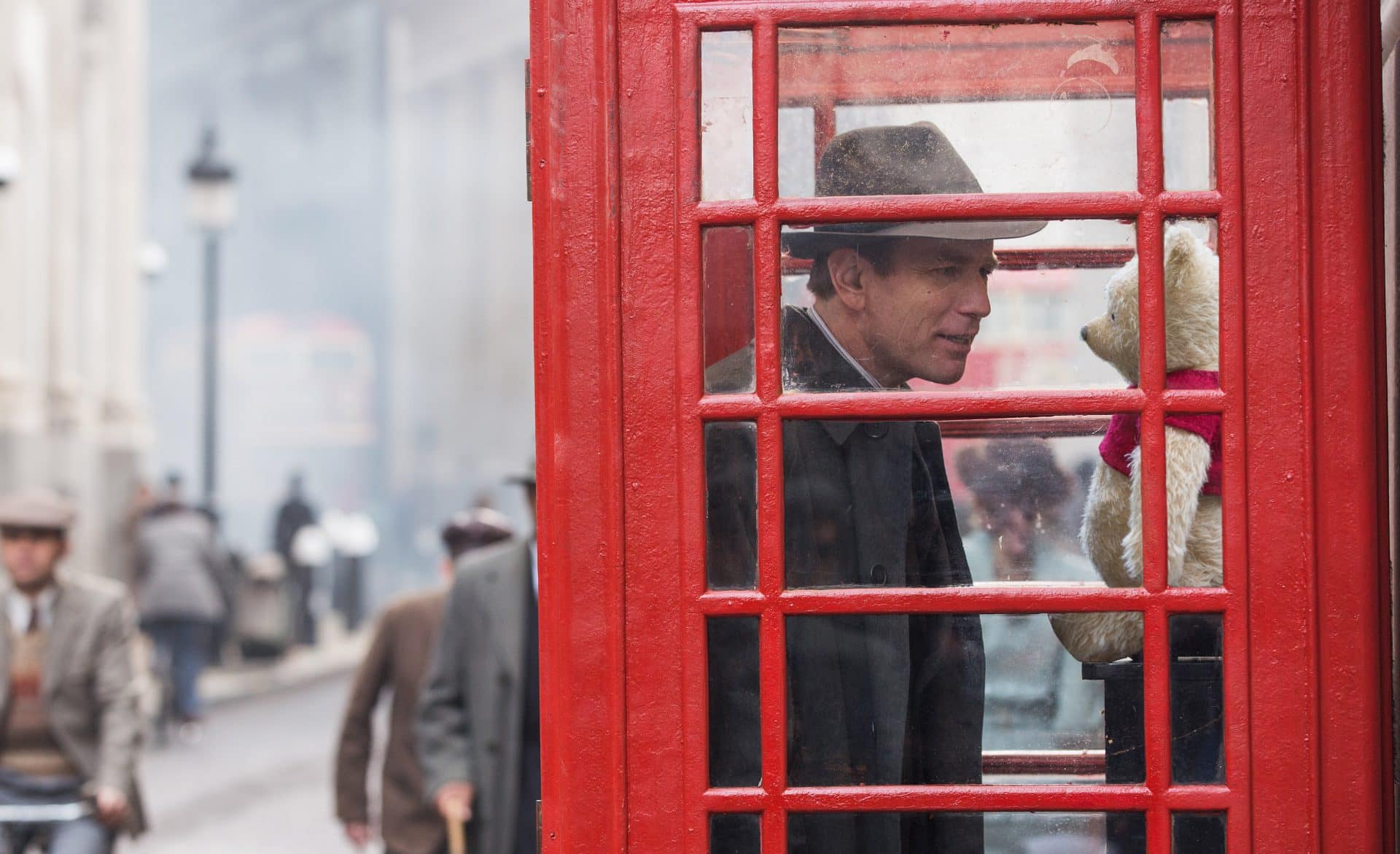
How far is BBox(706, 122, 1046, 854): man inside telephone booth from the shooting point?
7.79 ft

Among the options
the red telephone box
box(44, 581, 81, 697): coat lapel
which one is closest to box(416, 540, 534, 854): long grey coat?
box(44, 581, 81, 697): coat lapel

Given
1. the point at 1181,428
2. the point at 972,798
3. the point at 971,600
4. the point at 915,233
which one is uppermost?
the point at 915,233

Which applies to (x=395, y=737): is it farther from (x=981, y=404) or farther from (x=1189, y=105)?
(x=1189, y=105)

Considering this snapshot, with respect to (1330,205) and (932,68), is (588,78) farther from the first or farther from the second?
(1330,205)

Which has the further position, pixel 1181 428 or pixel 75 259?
pixel 75 259

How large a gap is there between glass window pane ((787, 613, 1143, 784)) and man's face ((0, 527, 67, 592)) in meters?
4.29

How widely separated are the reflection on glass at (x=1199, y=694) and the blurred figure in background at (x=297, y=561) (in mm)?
17715

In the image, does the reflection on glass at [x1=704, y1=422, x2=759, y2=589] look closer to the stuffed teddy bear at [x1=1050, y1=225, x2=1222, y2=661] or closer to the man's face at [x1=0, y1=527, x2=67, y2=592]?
the stuffed teddy bear at [x1=1050, y1=225, x2=1222, y2=661]

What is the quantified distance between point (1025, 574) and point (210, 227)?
47.3 feet

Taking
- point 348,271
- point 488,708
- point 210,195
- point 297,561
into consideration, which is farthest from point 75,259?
point 348,271

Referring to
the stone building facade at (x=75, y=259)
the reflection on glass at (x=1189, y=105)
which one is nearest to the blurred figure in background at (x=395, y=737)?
the reflection on glass at (x=1189, y=105)

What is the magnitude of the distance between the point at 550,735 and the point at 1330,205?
4.52 feet

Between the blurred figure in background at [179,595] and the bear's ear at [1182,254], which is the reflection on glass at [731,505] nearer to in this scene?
the bear's ear at [1182,254]

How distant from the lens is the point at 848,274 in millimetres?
2404
